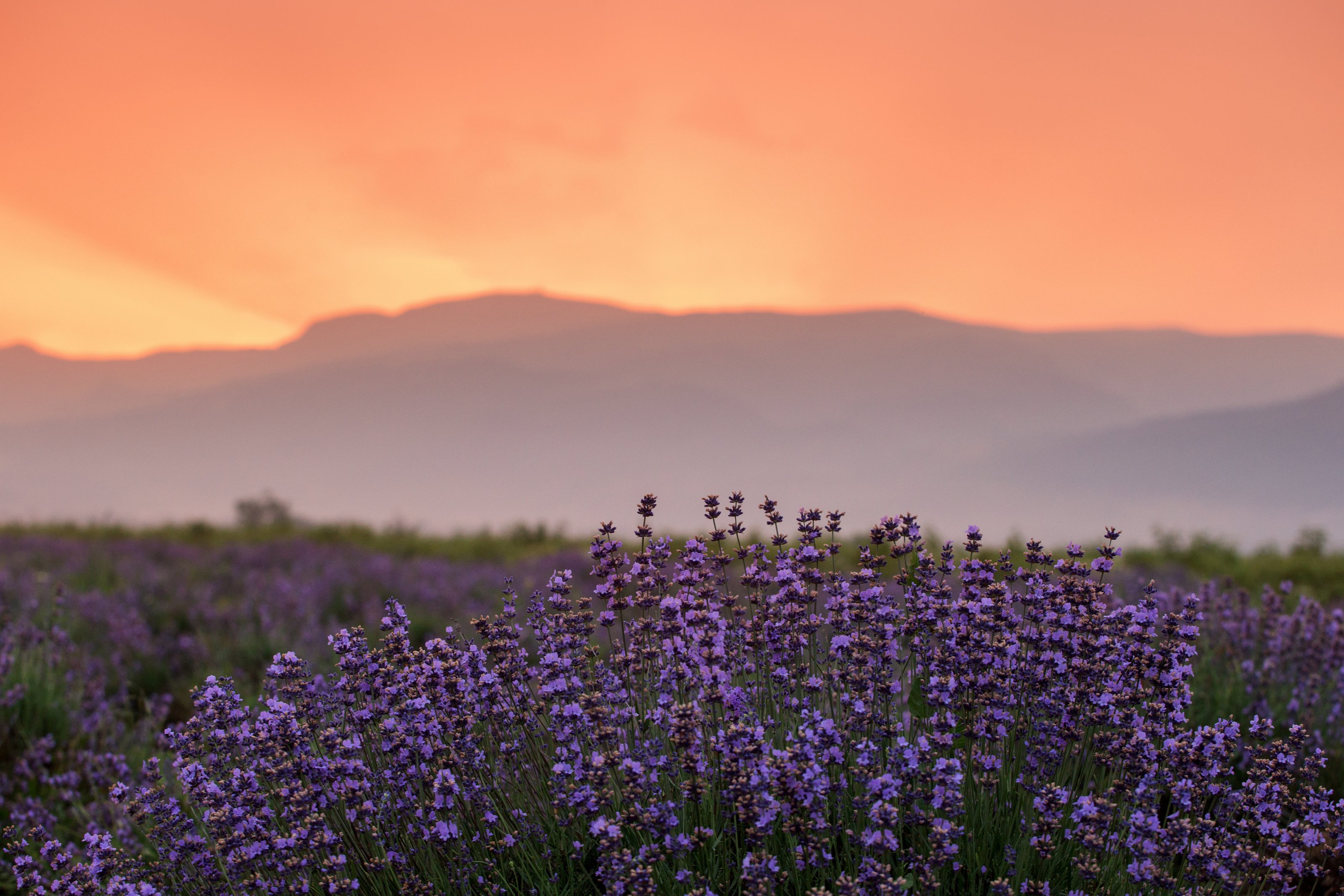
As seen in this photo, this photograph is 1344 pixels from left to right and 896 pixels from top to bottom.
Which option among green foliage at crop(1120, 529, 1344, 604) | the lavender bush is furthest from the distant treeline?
the lavender bush

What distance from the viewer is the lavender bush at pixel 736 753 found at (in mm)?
2764

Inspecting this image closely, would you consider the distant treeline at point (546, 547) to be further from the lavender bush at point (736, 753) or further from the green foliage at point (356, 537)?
the lavender bush at point (736, 753)

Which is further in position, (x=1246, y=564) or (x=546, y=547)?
(x=546, y=547)

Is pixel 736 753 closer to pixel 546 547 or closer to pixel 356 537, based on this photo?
pixel 546 547

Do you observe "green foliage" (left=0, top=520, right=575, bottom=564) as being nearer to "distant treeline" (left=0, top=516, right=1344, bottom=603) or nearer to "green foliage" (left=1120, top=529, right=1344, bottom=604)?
"distant treeline" (left=0, top=516, right=1344, bottom=603)

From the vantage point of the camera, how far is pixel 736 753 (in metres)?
2.62

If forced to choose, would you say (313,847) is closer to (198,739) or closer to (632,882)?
(198,739)

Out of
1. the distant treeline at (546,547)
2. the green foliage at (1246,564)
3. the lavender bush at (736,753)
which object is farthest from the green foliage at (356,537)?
the lavender bush at (736,753)

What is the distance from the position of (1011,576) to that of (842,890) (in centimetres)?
150

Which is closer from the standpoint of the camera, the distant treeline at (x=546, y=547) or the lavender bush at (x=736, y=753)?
the lavender bush at (x=736, y=753)

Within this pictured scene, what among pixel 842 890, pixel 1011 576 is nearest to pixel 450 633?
pixel 842 890

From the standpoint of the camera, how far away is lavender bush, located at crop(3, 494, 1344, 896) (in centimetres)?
276

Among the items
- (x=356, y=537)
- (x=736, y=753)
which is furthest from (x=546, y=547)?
(x=736, y=753)

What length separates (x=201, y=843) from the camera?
9.84 ft
